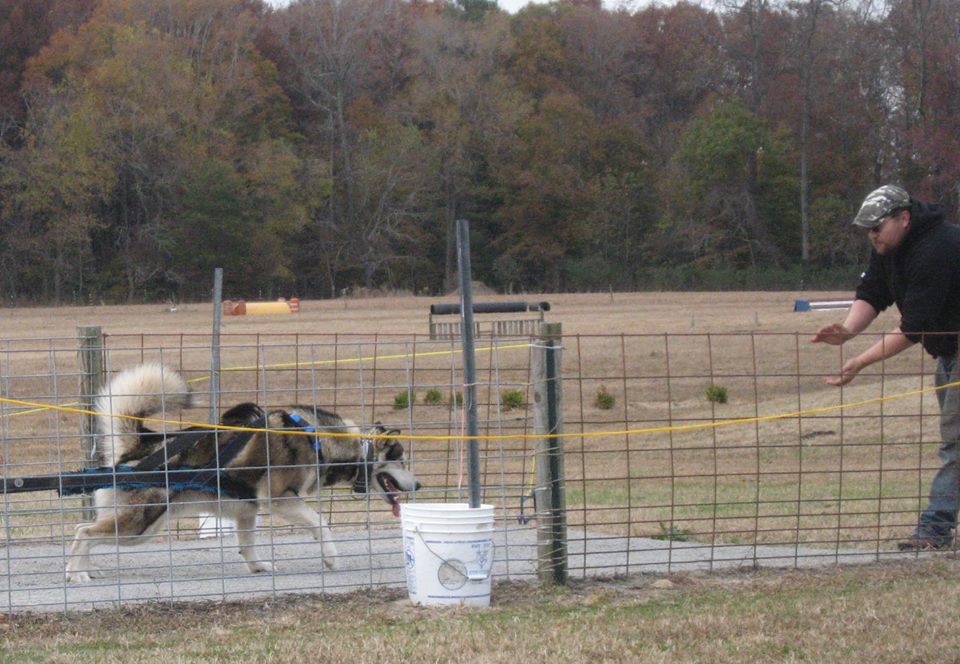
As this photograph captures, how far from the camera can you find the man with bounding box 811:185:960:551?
7625mm

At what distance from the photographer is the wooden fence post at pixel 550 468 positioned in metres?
7.12

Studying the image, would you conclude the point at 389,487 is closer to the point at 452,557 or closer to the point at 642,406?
the point at 452,557

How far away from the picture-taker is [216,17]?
66562 mm

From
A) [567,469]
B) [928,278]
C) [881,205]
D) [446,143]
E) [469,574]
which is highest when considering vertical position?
[446,143]

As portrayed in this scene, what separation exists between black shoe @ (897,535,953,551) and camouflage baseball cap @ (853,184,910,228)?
1934mm

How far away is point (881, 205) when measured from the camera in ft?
25.1

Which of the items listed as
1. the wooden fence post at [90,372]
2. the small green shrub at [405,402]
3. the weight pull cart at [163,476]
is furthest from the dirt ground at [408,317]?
the weight pull cart at [163,476]

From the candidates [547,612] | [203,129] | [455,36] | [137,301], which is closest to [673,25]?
[455,36]

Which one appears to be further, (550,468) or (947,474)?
(947,474)

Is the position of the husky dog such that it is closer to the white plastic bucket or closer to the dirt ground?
the white plastic bucket

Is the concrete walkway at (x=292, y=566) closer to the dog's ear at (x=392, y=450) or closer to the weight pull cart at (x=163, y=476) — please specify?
the weight pull cart at (x=163, y=476)

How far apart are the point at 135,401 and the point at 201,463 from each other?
562 mm

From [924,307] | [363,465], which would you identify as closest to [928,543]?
[924,307]

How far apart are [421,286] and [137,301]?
48.2ft
